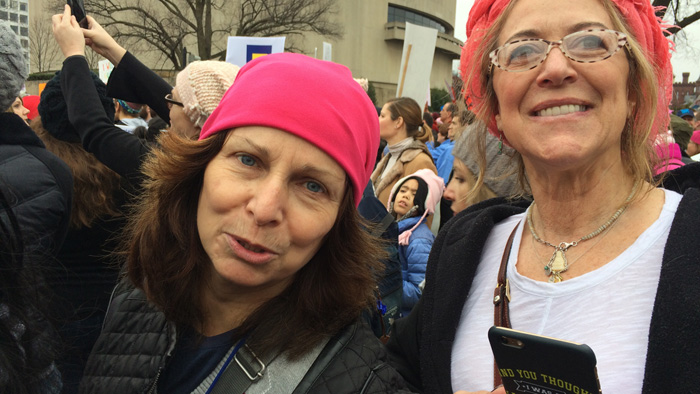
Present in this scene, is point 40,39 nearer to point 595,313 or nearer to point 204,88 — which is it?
point 204,88

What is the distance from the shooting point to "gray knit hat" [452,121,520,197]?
74.5 inches

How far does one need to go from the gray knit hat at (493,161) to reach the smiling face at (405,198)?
0.95m

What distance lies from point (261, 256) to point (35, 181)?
1318 mm

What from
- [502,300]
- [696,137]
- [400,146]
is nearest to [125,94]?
[502,300]

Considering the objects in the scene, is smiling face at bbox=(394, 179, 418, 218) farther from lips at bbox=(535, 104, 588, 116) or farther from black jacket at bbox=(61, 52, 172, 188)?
lips at bbox=(535, 104, 588, 116)

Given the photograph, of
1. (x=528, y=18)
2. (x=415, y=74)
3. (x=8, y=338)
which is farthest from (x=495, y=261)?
(x=415, y=74)

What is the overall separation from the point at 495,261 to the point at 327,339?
1.85ft

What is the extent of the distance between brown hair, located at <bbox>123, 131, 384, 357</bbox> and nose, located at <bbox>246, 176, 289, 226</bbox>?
0.21m

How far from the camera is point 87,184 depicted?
8.58 ft

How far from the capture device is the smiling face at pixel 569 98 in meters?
1.33

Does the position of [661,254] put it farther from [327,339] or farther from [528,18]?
[327,339]

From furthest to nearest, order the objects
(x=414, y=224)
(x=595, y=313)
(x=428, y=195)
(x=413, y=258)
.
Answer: (x=428, y=195), (x=414, y=224), (x=413, y=258), (x=595, y=313)

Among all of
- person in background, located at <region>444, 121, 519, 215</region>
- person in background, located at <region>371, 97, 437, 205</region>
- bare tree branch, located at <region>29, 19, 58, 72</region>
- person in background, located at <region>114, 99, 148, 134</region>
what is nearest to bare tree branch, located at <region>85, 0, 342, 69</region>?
bare tree branch, located at <region>29, 19, 58, 72</region>

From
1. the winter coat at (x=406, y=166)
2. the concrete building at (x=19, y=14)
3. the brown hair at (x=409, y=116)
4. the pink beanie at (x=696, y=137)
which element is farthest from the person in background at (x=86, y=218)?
the pink beanie at (x=696, y=137)
